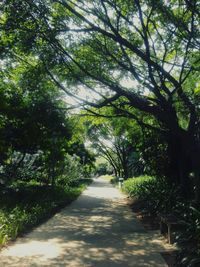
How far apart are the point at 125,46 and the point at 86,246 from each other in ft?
19.8

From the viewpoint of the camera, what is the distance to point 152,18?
12.8m

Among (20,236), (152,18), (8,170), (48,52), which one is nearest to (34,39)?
(48,52)

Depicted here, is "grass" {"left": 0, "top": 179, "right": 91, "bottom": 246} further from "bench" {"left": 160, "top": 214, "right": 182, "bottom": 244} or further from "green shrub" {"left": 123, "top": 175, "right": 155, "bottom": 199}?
"green shrub" {"left": 123, "top": 175, "right": 155, "bottom": 199}

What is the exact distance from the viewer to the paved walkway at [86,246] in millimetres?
6858

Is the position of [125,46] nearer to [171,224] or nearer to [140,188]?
[171,224]

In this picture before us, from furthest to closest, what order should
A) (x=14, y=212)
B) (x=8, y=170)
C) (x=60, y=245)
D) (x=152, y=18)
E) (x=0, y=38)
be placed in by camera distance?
(x=8, y=170) < (x=152, y=18) < (x=0, y=38) < (x=14, y=212) < (x=60, y=245)

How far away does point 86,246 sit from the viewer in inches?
325

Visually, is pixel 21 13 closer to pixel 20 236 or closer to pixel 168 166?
Result: pixel 20 236

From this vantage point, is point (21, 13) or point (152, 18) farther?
point (152, 18)

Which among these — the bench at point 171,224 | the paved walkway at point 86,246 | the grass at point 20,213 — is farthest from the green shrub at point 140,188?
the bench at point 171,224

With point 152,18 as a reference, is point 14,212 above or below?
below

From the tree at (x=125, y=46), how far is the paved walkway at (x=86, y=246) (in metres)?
2.76

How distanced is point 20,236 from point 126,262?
3393mm

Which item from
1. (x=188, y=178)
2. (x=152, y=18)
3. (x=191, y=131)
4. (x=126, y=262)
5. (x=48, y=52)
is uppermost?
(x=152, y=18)
